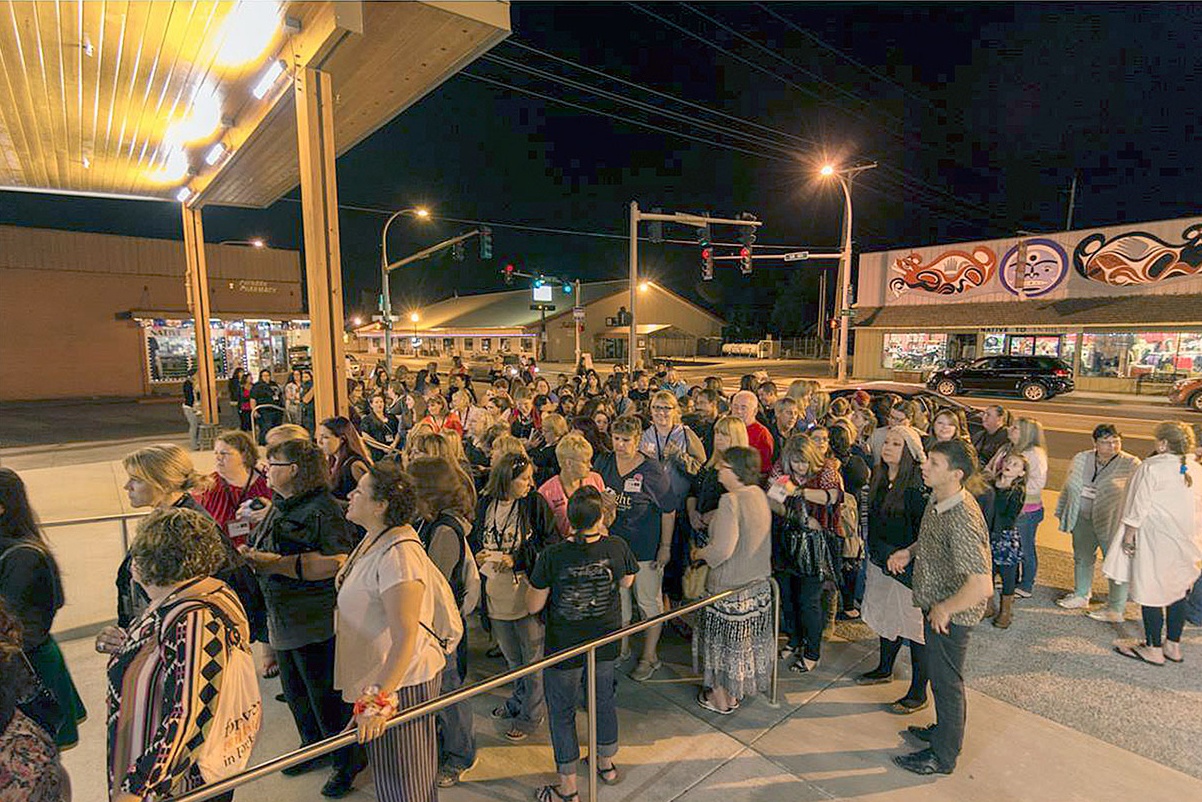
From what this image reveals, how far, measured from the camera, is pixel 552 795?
10.1ft

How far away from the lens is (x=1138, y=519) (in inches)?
171

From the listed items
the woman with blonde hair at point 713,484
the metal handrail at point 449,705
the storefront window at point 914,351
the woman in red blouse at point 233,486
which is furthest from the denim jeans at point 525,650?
the storefront window at point 914,351

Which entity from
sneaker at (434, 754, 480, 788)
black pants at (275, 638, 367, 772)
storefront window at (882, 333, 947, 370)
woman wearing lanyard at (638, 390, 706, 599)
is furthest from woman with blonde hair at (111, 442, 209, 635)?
storefront window at (882, 333, 947, 370)

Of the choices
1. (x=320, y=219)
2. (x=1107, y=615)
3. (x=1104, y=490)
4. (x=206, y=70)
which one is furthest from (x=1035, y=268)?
(x=206, y=70)

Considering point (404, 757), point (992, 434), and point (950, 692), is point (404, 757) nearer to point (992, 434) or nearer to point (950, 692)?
point (950, 692)

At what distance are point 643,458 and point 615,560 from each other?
133 cm

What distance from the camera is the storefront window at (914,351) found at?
30016 millimetres

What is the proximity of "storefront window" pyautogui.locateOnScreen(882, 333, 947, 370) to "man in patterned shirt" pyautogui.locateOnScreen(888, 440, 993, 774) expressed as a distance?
30886mm

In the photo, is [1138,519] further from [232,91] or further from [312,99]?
[232,91]

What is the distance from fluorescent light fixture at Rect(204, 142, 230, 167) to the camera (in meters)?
8.23

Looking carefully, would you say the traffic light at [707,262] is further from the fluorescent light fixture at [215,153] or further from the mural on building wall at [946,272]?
the mural on building wall at [946,272]

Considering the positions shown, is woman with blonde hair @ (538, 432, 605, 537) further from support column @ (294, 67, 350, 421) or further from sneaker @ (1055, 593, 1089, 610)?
sneaker @ (1055, 593, 1089, 610)

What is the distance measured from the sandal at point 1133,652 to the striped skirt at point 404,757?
5147mm

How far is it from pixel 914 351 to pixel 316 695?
110ft
